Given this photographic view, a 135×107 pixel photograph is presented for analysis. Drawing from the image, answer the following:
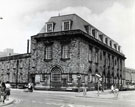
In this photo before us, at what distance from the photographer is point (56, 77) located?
110 feet

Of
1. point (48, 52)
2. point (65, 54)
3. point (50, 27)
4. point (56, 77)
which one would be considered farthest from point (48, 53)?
point (56, 77)

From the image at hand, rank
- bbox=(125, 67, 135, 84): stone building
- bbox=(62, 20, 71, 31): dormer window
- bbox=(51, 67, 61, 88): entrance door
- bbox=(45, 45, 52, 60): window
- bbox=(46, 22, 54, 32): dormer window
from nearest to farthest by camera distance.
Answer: bbox=(51, 67, 61, 88): entrance door → bbox=(62, 20, 71, 31): dormer window → bbox=(45, 45, 52, 60): window → bbox=(46, 22, 54, 32): dormer window → bbox=(125, 67, 135, 84): stone building

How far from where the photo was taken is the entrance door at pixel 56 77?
110 feet

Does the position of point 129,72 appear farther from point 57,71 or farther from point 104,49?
point 57,71

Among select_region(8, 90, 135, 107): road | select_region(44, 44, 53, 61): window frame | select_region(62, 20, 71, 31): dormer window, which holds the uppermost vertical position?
select_region(62, 20, 71, 31): dormer window

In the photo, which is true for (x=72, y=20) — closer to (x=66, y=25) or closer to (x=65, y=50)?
(x=66, y=25)

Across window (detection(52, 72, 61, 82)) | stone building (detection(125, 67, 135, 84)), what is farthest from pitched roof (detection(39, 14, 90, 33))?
stone building (detection(125, 67, 135, 84))

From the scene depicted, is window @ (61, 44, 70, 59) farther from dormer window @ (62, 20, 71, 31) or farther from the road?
the road

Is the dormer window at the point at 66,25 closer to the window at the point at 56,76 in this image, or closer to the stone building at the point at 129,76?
the window at the point at 56,76

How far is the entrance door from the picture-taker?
33438 mm

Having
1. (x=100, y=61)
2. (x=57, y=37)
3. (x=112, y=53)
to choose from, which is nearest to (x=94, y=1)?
(x=57, y=37)

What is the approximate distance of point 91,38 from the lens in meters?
35.2

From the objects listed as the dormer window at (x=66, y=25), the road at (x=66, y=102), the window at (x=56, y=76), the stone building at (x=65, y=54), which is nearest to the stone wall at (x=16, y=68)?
the stone building at (x=65, y=54)

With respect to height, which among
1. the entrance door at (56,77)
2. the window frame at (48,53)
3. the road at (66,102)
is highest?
the window frame at (48,53)
